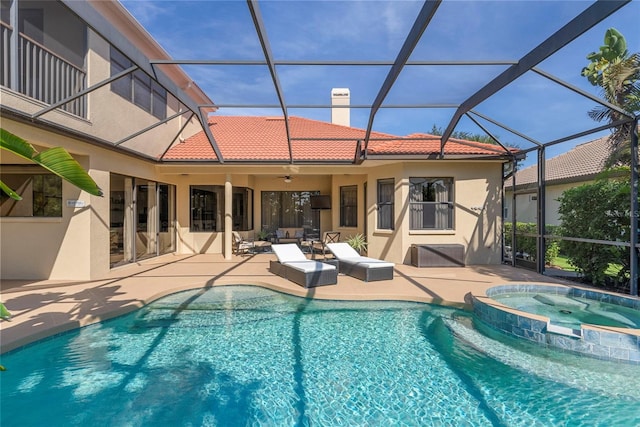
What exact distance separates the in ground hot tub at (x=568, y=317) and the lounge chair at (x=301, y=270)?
Answer: 155 inches

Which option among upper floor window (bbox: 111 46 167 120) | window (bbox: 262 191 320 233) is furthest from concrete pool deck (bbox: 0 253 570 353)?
window (bbox: 262 191 320 233)

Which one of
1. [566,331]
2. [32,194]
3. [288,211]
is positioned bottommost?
[566,331]

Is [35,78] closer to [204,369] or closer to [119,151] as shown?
[119,151]

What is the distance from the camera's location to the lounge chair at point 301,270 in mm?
9375

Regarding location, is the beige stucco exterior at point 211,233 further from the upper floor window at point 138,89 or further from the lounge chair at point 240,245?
the upper floor window at point 138,89

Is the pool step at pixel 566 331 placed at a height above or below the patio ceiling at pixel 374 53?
below

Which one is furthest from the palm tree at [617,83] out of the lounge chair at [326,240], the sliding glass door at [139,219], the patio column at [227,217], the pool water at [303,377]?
the sliding glass door at [139,219]

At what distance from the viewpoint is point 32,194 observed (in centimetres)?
1009

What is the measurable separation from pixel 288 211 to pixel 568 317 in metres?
14.5

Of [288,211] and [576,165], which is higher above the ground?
[576,165]

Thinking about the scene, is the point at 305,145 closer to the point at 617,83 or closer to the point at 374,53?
the point at 374,53

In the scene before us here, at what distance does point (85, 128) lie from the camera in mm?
9594

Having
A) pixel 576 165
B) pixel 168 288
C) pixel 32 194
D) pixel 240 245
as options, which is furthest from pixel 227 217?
pixel 576 165

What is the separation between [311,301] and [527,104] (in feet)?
36.3
